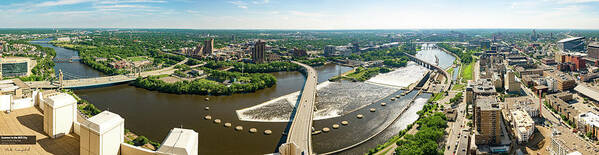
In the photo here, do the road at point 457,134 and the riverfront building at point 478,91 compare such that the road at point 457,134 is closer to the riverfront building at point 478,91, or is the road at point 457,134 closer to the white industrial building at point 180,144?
the riverfront building at point 478,91

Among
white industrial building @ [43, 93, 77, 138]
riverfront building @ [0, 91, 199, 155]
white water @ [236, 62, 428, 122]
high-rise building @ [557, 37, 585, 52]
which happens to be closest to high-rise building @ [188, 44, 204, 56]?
white water @ [236, 62, 428, 122]

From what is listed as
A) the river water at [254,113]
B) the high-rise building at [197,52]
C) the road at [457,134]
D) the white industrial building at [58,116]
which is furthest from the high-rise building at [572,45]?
the white industrial building at [58,116]

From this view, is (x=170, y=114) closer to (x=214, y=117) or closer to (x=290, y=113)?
(x=214, y=117)

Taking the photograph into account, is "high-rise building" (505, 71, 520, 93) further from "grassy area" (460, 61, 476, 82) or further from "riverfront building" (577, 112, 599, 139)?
"riverfront building" (577, 112, 599, 139)

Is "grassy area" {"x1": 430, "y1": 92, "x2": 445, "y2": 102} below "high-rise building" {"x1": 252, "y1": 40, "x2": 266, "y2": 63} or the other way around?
below

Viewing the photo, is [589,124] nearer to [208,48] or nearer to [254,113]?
[254,113]

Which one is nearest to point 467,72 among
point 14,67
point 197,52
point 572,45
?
point 572,45
